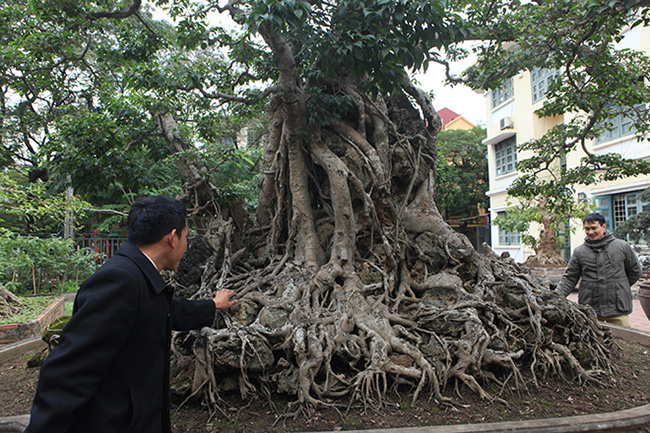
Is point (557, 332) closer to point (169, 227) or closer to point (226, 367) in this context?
point (226, 367)

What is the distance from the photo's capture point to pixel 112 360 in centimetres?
153

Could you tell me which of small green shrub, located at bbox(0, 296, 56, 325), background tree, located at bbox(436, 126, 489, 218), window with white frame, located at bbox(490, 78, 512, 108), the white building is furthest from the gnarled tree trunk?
background tree, located at bbox(436, 126, 489, 218)

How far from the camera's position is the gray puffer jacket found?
446 cm

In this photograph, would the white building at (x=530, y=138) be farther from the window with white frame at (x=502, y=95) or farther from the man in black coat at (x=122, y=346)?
the man in black coat at (x=122, y=346)

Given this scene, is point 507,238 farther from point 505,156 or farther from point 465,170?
point 465,170

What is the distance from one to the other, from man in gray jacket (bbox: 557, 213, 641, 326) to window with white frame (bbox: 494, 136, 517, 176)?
18996 mm

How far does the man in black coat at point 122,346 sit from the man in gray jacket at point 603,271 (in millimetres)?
4458

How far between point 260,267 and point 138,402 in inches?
168

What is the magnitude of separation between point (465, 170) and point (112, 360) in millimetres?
29287

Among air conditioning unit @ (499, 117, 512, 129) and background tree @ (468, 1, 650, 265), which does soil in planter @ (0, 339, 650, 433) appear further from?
air conditioning unit @ (499, 117, 512, 129)

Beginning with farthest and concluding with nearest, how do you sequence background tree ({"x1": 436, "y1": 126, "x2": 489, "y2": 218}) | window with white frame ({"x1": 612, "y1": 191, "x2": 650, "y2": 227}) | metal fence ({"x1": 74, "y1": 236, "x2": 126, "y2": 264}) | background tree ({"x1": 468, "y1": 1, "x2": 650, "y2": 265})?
background tree ({"x1": 436, "y1": 126, "x2": 489, "y2": 218}), window with white frame ({"x1": 612, "y1": 191, "x2": 650, "y2": 227}), metal fence ({"x1": 74, "y1": 236, "x2": 126, "y2": 264}), background tree ({"x1": 468, "y1": 1, "x2": 650, "y2": 265})

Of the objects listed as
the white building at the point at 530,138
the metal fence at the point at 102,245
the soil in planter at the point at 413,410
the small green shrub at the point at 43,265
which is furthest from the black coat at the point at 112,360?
the white building at the point at 530,138

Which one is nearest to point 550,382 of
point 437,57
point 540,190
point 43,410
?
point 540,190

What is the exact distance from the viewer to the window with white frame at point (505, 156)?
2230 cm
